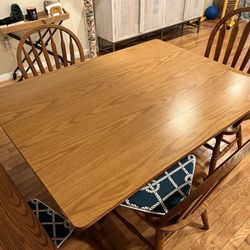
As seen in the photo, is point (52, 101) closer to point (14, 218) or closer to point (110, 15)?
point (14, 218)

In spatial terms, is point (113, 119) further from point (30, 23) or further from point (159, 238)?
point (30, 23)

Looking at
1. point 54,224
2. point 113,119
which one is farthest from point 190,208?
point 54,224

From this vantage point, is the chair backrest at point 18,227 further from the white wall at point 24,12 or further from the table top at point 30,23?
the white wall at point 24,12

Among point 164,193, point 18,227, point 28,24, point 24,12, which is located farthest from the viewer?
point 24,12

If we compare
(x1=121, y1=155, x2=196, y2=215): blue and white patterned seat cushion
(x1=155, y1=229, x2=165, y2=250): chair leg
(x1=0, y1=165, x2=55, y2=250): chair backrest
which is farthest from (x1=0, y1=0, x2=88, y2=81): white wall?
(x1=155, y1=229, x2=165, y2=250): chair leg

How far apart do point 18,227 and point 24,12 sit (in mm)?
2582

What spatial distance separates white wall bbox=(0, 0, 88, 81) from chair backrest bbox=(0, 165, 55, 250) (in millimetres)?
2333

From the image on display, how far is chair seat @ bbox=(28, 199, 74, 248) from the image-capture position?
104cm

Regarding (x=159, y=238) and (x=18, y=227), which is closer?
(x=18, y=227)

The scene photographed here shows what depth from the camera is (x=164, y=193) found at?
1.13m

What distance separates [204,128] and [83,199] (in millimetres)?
541

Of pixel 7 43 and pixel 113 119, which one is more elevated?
pixel 113 119

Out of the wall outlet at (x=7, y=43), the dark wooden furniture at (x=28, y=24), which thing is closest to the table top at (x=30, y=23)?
the dark wooden furniture at (x=28, y=24)

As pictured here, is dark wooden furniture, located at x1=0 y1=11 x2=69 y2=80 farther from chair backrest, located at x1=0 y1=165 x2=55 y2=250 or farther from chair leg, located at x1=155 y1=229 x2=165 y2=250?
chair leg, located at x1=155 y1=229 x2=165 y2=250
